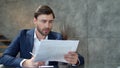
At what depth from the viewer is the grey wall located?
435cm

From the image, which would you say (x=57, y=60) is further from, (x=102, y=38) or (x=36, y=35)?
(x=102, y=38)

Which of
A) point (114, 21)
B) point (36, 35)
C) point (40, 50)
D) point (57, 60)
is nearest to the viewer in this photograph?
point (40, 50)

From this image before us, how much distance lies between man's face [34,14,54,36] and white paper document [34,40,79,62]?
40 centimetres

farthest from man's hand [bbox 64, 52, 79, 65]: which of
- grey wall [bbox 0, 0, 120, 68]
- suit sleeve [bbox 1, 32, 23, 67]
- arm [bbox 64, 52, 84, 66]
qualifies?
grey wall [bbox 0, 0, 120, 68]

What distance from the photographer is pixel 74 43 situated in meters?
2.08

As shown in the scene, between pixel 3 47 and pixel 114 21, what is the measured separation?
6.43 ft

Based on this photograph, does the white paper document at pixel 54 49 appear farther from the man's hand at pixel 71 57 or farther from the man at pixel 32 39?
the man at pixel 32 39

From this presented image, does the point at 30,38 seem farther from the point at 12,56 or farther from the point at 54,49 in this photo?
the point at 54,49

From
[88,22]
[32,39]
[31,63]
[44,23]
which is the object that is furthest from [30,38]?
[88,22]

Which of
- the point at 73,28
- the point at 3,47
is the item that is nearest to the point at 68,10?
the point at 73,28

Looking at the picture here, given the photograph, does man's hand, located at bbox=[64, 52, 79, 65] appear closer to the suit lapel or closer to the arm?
the arm

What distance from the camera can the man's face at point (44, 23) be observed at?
242 cm

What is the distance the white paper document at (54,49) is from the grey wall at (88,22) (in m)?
2.07

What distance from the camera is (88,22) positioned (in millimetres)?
4488
